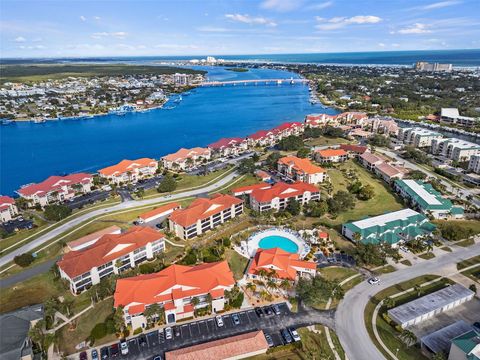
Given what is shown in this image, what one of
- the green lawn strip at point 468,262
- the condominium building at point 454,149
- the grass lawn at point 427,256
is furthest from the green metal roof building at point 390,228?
the condominium building at point 454,149

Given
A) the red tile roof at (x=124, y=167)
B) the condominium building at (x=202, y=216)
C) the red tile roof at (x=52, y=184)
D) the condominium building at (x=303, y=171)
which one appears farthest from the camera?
the red tile roof at (x=124, y=167)

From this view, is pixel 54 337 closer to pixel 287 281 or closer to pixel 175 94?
pixel 287 281

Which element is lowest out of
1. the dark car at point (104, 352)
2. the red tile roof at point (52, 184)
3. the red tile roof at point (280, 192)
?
the dark car at point (104, 352)

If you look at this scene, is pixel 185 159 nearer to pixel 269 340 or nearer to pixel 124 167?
pixel 124 167

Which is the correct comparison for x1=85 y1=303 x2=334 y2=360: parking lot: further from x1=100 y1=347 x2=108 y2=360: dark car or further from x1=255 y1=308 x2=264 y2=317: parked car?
x1=255 y1=308 x2=264 y2=317: parked car

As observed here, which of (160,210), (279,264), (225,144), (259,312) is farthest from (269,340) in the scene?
(225,144)

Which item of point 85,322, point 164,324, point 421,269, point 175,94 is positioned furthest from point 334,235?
point 175,94

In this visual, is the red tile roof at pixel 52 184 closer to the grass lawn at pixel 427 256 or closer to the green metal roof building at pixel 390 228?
the green metal roof building at pixel 390 228
